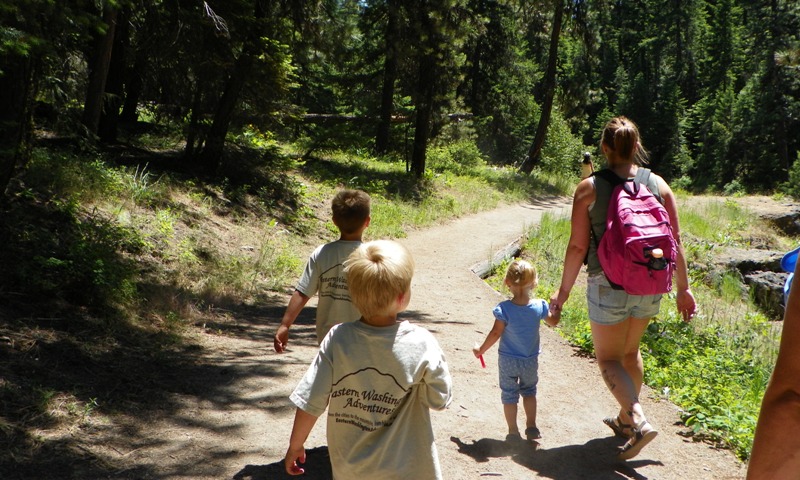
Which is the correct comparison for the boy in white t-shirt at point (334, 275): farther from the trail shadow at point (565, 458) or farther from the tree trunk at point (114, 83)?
the tree trunk at point (114, 83)

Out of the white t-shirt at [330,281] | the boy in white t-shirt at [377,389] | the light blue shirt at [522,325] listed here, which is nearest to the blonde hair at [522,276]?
the light blue shirt at [522,325]

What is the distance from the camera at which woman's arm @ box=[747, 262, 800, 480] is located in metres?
1.42

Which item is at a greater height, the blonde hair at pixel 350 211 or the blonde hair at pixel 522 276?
the blonde hair at pixel 350 211

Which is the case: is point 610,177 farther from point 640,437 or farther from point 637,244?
point 640,437

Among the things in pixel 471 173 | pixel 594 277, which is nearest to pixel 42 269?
pixel 594 277

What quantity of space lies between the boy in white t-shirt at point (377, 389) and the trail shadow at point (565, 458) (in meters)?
2.07

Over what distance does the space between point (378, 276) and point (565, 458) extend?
283 centimetres

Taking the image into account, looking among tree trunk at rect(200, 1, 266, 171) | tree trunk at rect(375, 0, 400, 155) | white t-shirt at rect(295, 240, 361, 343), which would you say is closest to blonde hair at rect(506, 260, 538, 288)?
white t-shirt at rect(295, 240, 361, 343)

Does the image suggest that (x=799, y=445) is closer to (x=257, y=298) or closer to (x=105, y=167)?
(x=257, y=298)

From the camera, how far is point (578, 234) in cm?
474

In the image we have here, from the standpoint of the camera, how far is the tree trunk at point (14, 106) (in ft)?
23.8

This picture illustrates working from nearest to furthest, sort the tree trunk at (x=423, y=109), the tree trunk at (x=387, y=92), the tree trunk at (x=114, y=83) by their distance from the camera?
the tree trunk at (x=114, y=83), the tree trunk at (x=387, y=92), the tree trunk at (x=423, y=109)

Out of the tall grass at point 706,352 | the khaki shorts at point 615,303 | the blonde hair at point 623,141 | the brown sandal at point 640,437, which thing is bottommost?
the tall grass at point 706,352

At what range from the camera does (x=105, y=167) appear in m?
11.5
